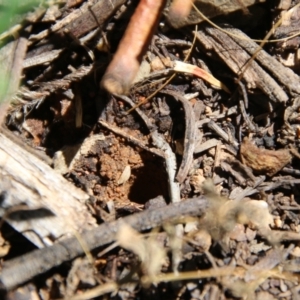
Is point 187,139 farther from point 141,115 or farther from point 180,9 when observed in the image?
point 180,9

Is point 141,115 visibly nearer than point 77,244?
No

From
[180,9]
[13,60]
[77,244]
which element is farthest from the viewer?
[13,60]

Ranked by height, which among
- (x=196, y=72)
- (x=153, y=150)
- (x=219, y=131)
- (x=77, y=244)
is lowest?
(x=77, y=244)

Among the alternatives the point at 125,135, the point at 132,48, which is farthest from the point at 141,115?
the point at 132,48

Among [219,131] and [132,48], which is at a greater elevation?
[132,48]

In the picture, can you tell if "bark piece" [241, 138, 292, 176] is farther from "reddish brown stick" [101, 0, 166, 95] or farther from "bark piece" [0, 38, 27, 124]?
"bark piece" [0, 38, 27, 124]

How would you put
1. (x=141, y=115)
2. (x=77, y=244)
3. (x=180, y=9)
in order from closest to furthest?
(x=77, y=244)
(x=180, y=9)
(x=141, y=115)

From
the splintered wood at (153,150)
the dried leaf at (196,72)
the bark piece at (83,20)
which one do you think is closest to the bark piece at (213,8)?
the splintered wood at (153,150)
